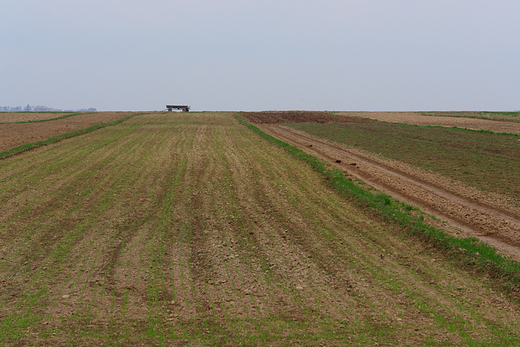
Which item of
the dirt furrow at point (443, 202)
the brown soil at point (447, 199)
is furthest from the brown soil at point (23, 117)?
the dirt furrow at point (443, 202)

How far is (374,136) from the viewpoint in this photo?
35.2 m

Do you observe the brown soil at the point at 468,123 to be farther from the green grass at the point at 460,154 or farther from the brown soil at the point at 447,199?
the brown soil at the point at 447,199

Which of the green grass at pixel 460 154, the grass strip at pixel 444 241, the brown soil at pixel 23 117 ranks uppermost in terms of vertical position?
the brown soil at pixel 23 117

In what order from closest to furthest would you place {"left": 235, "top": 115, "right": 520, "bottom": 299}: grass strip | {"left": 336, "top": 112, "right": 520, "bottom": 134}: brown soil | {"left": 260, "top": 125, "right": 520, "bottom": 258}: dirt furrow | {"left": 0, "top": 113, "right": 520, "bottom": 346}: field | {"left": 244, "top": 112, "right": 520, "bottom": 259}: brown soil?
{"left": 0, "top": 113, "right": 520, "bottom": 346}: field
{"left": 235, "top": 115, "right": 520, "bottom": 299}: grass strip
{"left": 260, "top": 125, "right": 520, "bottom": 258}: dirt furrow
{"left": 244, "top": 112, "right": 520, "bottom": 259}: brown soil
{"left": 336, "top": 112, "right": 520, "bottom": 134}: brown soil

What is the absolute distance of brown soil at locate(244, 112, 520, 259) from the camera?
35.3 ft

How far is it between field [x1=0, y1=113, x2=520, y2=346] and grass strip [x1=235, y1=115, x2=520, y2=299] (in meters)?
0.15

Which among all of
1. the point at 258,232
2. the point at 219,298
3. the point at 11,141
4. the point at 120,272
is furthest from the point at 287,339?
the point at 11,141

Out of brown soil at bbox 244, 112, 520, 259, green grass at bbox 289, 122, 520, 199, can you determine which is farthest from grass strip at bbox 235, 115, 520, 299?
green grass at bbox 289, 122, 520, 199

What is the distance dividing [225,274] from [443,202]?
8679 mm

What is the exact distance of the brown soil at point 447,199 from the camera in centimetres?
1077

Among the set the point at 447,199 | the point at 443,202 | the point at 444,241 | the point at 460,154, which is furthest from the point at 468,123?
the point at 444,241

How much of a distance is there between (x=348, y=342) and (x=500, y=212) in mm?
8715

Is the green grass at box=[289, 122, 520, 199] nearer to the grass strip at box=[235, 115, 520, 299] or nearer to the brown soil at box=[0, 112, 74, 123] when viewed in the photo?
the grass strip at box=[235, 115, 520, 299]

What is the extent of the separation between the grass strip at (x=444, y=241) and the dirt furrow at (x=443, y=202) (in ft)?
2.26
